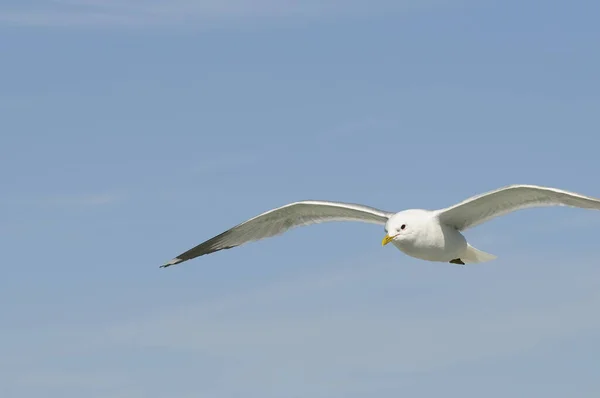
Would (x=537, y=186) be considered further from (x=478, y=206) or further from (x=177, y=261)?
(x=177, y=261)

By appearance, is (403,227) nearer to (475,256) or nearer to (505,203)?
(505,203)

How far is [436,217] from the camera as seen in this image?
65.8 feet

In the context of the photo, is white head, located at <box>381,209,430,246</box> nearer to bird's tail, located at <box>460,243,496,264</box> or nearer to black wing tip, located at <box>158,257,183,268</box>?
bird's tail, located at <box>460,243,496,264</box>

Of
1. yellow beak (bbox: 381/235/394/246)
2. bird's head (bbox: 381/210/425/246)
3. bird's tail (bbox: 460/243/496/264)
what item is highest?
bird's head (bbox: 381/210/425/246)

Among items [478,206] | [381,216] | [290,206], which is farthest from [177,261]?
[478,206]

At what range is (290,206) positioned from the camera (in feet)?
70.7

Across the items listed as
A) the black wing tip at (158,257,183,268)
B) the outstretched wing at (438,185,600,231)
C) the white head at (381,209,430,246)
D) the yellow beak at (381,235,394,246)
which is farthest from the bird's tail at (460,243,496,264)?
the black wing tip at (158,257,183,268)

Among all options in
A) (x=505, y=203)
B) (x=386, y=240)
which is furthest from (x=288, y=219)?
(x=505, y=203)

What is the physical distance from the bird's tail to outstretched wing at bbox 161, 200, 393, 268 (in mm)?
1706

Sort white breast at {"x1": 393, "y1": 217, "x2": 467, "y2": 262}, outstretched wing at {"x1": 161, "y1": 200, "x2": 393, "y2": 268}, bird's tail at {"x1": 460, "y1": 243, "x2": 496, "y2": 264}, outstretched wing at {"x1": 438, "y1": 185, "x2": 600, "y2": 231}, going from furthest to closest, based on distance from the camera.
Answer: bird's tail at {"x1": 460, "y1": 243, "x2": 496, "y2": 264} < outstretched wing at {"x1": 161, "y1": 200, "x2": 393, "y2": 268} < white breast at {"x1": 393, "y1": 217, "x2": 467, "y2": 262} < outstretched wing at {"x1": 438, "y1": 185, "x2": 600, "y2": 231}

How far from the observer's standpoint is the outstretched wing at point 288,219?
21156mm

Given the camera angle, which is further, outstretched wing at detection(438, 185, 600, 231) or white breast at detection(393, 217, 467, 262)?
white breast at detection(393, 217, 467, 262)

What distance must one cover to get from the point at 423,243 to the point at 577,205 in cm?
241

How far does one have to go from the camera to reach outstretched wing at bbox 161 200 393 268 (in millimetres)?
21156
